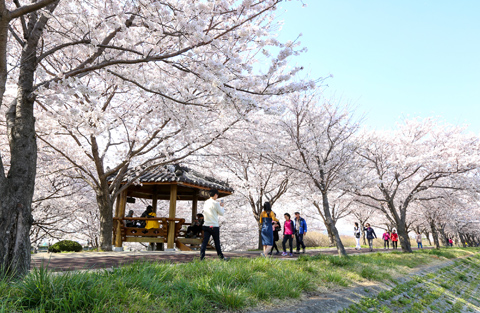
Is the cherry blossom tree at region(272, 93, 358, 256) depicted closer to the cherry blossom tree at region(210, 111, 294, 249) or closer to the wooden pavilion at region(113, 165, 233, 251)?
the cherry blossom tree at region(210, 111, 294, 249)

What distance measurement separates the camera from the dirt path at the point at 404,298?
14.6 feet

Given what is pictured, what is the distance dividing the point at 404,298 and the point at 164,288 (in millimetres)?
5479

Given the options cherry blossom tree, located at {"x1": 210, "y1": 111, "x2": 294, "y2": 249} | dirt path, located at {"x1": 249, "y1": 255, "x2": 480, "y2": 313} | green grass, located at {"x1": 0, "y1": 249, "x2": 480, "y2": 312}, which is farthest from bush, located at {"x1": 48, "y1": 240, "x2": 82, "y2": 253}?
dirt path, located at {"x1": 249, "y1": 255, "x2": 480, "y2": 313}

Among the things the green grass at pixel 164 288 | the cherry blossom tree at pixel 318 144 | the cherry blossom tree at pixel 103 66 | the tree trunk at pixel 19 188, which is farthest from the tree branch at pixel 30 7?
the cherry blossom tree at pixel 318 144

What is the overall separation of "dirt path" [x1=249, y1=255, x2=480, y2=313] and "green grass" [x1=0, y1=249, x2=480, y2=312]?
15cm

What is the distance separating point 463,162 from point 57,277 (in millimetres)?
15774

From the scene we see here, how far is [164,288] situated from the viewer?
3545mm

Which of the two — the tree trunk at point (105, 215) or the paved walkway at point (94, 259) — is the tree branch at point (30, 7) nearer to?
the paved walkway at point (94, 259)

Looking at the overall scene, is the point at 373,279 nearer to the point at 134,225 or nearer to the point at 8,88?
the point at 134,225

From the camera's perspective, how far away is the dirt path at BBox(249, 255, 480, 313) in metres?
4.46

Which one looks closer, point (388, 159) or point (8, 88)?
point (8, 88)

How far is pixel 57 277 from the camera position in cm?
306

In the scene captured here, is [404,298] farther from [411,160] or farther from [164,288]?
[411,160]

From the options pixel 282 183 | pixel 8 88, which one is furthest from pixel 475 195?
pixel 8 88
